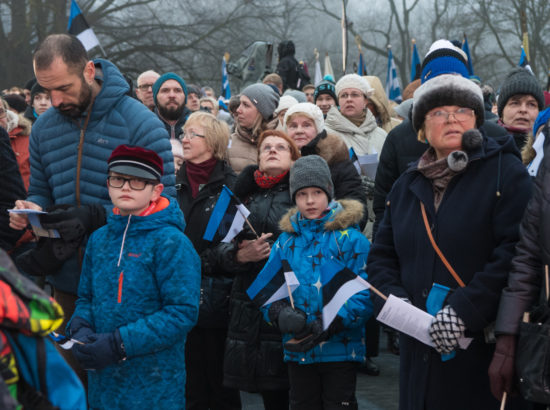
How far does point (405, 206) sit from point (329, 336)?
1021 millimetres

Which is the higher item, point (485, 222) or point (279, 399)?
point (485, 222)

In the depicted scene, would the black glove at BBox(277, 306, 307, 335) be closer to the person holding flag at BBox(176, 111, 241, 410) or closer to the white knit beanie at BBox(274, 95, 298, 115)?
the person holding flag at BBox(176, 111, 241, 410)

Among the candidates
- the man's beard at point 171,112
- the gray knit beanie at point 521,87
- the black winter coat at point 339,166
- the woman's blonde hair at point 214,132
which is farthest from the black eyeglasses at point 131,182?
the man's beard at point 171,112

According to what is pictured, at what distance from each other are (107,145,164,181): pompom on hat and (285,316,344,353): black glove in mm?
1149

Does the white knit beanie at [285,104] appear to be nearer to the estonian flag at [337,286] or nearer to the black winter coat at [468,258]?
the estonian flag at [337,286]

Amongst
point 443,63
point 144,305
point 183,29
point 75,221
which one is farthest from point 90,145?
point 183,29

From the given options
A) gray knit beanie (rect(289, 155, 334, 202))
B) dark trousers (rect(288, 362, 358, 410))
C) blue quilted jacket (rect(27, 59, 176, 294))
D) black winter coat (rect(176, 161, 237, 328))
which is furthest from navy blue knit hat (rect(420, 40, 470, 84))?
dark trousers (rect(288, 362, 358, 410))

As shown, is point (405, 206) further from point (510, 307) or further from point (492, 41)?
point (492, 41)

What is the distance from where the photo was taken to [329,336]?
420cm

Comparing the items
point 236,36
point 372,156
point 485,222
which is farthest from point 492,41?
point 485,222

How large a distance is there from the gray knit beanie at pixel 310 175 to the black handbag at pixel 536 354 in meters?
1.80

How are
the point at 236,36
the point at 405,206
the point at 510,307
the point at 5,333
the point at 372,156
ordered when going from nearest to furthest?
the point at 5,333, the point at 510,307, the point at 405,206, the point at 372,156, the point at 236,36

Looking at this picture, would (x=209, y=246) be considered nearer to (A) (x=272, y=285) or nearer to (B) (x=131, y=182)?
(A) (x=272, y=285)

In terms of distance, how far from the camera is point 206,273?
4.90 m
